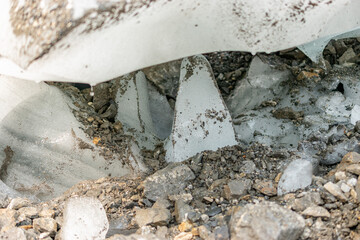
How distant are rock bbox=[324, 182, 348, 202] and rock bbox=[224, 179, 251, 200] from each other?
193mm

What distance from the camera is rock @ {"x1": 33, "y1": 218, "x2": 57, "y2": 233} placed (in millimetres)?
1095

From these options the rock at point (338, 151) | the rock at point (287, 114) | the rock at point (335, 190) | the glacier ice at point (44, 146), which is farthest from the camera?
the rock at point (287, 114)

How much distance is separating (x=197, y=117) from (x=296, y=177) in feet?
1.32

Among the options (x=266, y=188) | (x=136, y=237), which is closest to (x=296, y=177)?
(x=266, y=188)

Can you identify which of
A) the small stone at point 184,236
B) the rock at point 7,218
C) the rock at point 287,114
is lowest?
the rock at point 287,114

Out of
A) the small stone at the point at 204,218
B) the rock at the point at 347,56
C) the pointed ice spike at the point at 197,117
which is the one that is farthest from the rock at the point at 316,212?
the rock at the point at 347,56

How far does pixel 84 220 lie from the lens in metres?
1.11

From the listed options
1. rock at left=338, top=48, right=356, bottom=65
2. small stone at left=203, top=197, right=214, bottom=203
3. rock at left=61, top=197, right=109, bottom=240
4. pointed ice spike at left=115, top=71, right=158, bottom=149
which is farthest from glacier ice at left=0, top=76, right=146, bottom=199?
rock at left=338, top=48, right=356, bottom=65

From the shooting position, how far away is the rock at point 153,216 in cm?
107

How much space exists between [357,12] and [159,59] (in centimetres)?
56

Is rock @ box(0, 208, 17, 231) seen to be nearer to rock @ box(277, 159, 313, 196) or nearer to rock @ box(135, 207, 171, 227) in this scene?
rock @ box(135, 207, 171, 227)

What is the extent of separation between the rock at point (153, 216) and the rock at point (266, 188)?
23 centimetres

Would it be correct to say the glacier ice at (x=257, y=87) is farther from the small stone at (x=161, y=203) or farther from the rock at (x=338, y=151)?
the small stone at (x=161, y=203)

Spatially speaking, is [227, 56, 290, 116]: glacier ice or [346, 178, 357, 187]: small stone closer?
[346, 178, 357, 187]: small stone
